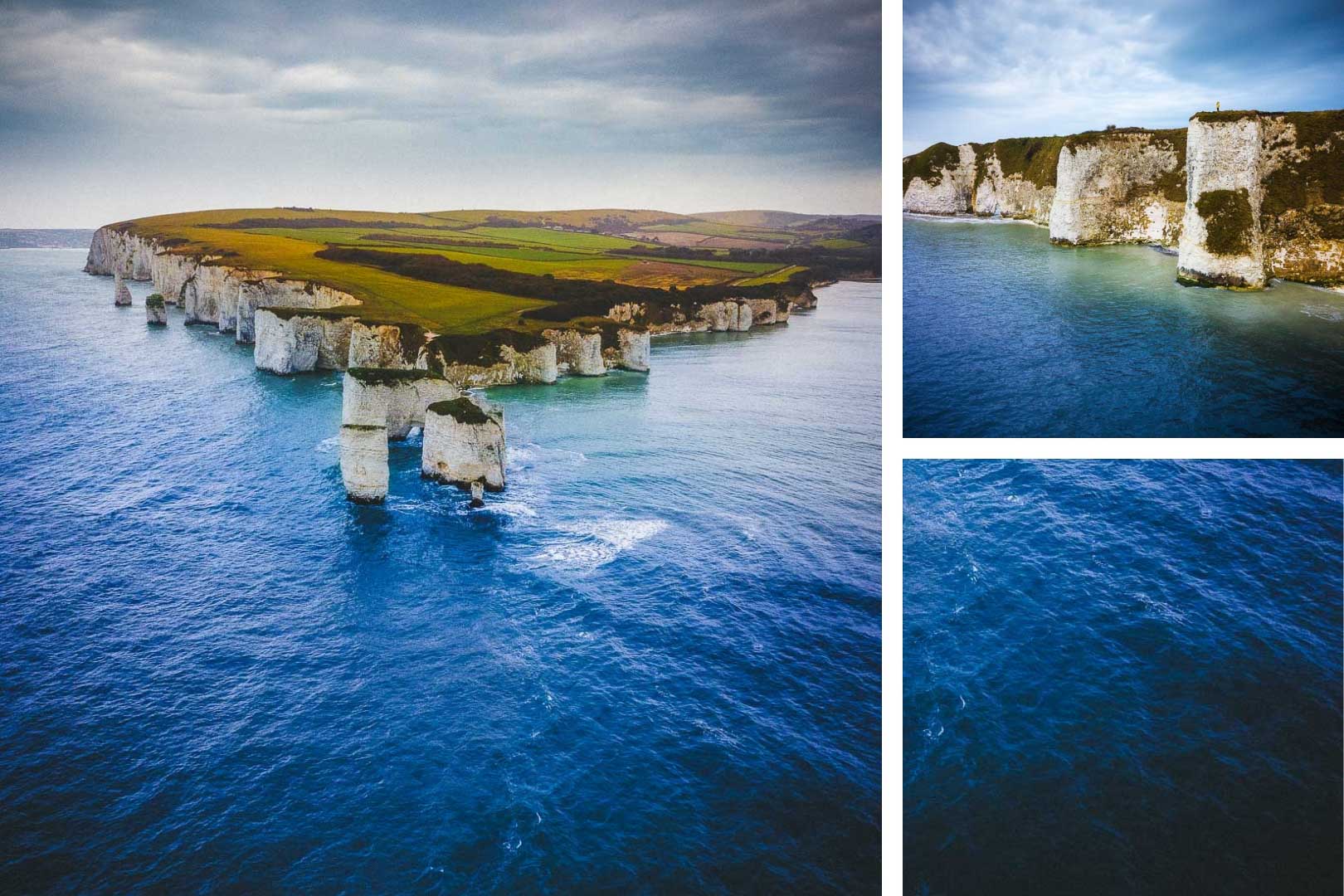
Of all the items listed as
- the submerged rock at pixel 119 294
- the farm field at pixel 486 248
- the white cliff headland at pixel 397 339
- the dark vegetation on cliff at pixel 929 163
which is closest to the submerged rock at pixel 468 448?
the white cliff headland at pixel 397 339

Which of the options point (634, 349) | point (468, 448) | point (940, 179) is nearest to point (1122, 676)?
point (940, 179)

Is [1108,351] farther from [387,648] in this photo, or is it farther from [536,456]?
[536,456]

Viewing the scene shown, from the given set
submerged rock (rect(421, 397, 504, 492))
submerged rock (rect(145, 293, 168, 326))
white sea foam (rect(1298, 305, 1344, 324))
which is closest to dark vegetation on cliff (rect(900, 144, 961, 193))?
white sea foam (rect(1298, 305, 1344, 324))

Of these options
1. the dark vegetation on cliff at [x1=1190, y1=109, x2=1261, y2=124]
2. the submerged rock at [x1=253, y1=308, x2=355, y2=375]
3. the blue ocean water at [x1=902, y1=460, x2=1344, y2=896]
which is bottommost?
the blue ocean water at [x1=902, y1=460, x2=1344, y2=896]

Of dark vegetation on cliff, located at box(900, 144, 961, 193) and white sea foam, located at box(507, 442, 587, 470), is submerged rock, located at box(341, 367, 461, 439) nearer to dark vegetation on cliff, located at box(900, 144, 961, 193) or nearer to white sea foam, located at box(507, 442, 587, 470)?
white sea foam, located at box(507, 442, 587, 470)

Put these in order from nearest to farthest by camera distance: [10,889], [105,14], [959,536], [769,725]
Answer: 1. [10,889]
2. [105,14]
3. [769,725]
4. [959,536]

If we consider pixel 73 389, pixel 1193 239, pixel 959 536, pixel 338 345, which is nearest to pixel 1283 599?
pixel 959 536

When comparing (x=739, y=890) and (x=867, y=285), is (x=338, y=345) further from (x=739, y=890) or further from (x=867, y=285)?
(x=739, y=890)
